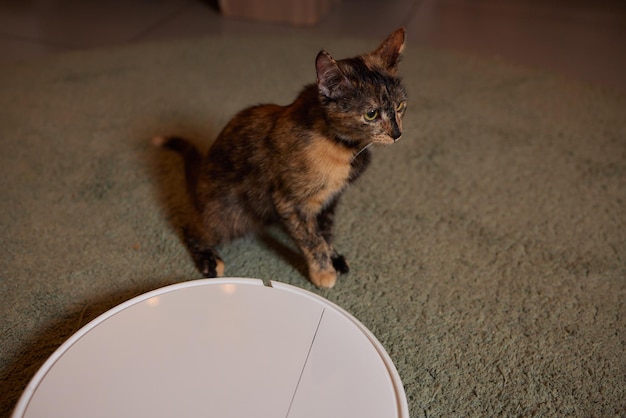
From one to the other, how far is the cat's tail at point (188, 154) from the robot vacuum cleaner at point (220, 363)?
1.22ft

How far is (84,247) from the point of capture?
4.19 feet

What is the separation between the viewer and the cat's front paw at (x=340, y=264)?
4.00 ft

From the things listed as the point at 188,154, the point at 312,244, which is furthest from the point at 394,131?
the point at 188,154

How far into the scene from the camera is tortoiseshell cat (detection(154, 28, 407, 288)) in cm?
96

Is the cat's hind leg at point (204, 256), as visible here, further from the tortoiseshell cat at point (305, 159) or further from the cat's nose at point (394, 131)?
the cat's nose at point (394, 131)

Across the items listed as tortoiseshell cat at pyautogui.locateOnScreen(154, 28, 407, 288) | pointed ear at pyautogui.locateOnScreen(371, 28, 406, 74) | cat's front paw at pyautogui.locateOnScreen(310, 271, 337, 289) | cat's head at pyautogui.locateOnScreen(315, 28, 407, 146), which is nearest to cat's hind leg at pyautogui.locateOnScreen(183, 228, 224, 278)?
tortoiseshell cat at pyautogui.locateOnScreen(154, 28, 407, 288)

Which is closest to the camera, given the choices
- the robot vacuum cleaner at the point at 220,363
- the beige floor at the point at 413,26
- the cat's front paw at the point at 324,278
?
the robot vacuum cleaner at the point at 220,363

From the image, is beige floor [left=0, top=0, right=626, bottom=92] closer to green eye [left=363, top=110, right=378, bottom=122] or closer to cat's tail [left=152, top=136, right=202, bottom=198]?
cat's tail [left=152, top=136, right=202, bottom=198]

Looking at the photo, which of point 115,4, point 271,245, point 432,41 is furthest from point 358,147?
point 115,4

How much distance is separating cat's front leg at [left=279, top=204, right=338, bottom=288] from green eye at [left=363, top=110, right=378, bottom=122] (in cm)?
25

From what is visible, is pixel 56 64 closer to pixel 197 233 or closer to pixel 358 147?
pixel 197 233

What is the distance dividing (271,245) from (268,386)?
51 centimetres

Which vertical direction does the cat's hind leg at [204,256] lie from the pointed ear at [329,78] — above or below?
below

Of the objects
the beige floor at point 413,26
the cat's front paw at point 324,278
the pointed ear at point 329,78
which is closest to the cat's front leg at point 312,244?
the cat's front paw at point 324,278
